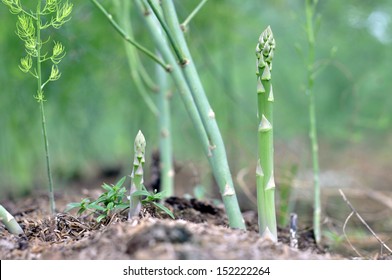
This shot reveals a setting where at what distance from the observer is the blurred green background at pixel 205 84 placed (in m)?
4.92

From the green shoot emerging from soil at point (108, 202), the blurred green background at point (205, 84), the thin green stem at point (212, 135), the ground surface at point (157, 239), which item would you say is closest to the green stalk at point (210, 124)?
the thin green stem at point (212, 135)

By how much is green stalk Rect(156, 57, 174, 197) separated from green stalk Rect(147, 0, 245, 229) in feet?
4.09

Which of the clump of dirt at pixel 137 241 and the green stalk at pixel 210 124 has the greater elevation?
the green stalk at pixel 210 124

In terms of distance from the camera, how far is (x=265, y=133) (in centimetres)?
192

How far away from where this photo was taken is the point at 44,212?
113 inches

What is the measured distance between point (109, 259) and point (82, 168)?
5605 millimetres

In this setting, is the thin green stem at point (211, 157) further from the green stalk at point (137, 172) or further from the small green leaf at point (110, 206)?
the small green leaf at point (110, 206)

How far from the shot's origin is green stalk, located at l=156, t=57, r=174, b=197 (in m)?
3.41

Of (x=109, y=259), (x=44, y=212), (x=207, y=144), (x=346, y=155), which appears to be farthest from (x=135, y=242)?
(x=346, y=155)

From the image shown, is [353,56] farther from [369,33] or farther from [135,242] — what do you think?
[135,242]

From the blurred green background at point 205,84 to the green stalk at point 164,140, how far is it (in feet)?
1.13

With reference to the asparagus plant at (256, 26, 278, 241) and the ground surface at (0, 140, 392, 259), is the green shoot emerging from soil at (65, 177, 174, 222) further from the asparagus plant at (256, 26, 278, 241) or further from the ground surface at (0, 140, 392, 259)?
the asparagus plant at (256, 26, 278, 241)
